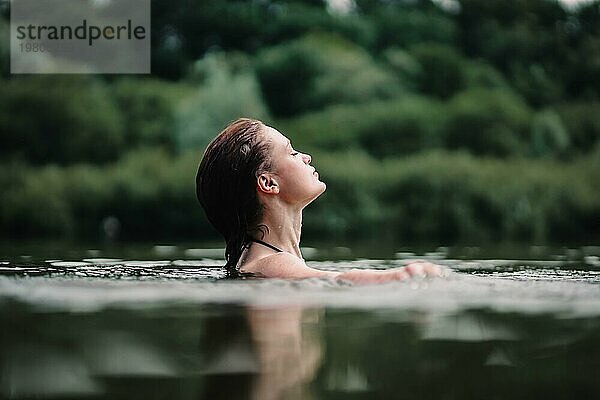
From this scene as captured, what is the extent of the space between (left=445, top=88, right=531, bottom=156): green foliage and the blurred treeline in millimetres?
15

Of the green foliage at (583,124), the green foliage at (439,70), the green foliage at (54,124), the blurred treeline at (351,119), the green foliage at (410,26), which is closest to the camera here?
the blurred treeline at (351,119)

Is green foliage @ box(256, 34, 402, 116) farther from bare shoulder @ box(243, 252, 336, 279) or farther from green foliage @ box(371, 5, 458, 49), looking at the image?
bare shoulder @ box(243, 252, 336, 279)

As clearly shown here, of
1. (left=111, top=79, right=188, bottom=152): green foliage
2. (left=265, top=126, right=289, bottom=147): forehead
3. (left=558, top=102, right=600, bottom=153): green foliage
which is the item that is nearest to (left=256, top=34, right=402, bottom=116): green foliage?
(left=111, top=79, right=188, bottom=152): green foliage

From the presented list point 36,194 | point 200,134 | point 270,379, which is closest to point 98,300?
point 270,379

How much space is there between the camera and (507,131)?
8.74 metres

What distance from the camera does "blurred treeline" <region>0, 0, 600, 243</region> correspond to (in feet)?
24.4

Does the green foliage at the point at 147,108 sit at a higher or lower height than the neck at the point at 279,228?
higher

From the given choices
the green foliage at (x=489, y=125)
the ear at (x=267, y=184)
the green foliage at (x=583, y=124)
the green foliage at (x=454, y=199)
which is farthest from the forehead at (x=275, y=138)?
the green foliage at (x=583, y=124)

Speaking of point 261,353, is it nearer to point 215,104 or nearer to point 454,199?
point 454,199

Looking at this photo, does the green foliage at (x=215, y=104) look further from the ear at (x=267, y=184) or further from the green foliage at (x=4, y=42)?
the ear at (x=267, y=184)

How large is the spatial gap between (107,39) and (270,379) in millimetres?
8443

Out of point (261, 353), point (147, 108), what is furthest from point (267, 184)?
point (147, 108)

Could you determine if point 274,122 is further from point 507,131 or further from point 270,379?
point 270,379

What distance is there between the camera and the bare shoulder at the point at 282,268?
2.58m
